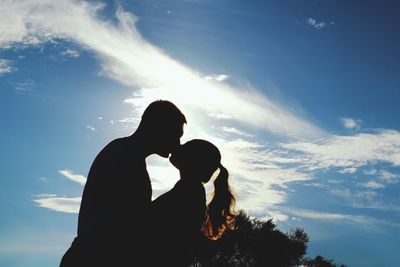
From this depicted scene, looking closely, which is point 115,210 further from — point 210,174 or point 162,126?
point 210,174

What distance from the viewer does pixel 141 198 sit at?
3174mm

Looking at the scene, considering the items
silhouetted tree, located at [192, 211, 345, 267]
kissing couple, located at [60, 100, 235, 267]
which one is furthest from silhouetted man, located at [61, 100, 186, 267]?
silhouetted tree, located at [192, 211, 345, 267]

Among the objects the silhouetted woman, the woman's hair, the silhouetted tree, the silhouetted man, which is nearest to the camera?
the silhouetted man

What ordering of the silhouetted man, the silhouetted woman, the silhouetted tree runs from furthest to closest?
the silhouetted tree
the silhouetted woman
the silhouetted man

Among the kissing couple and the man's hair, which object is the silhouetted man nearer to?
the kissing couple

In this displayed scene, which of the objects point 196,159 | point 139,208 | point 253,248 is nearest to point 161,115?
point 196,159

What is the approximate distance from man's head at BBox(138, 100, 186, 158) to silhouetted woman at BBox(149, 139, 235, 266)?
228 mm

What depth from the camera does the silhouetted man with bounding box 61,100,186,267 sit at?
307 centimetres

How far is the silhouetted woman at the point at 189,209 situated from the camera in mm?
3303

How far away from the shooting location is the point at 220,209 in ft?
14.1

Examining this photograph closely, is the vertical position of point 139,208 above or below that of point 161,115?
below

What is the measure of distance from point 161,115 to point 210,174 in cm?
90

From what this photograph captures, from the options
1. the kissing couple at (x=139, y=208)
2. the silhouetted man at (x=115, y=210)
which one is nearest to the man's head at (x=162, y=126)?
the kissing couple at (x=139, y=208)

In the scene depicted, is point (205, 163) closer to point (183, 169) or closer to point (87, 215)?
point (183, 169)
